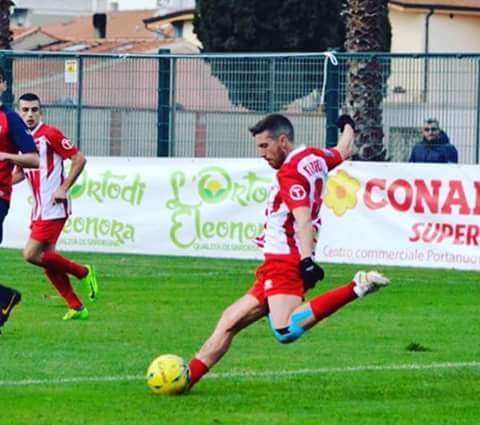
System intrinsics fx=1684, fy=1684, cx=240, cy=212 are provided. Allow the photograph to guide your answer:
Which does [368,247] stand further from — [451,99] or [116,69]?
[116,69]

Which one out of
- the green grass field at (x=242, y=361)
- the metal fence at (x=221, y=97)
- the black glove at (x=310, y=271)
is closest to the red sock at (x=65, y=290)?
the green grass field at (x=242, y=361)

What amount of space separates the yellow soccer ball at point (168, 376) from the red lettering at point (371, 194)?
1003 centimetres

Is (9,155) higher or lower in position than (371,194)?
higher

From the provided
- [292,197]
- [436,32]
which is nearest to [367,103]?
[292,197]

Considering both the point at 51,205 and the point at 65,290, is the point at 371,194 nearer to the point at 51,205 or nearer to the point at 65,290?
the point at 51,205

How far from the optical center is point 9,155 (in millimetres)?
12812

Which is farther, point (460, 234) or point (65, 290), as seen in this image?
point (460, 234)

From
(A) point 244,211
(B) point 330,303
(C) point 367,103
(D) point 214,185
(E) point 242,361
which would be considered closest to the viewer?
(B) point 330,303

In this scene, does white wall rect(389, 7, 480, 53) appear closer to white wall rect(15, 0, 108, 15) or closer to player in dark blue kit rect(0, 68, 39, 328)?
white wall rect(15, 0, 108, 15)

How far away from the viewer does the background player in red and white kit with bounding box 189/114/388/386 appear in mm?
10102

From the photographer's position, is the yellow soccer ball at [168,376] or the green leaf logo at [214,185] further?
the green leaf logo at [214,185]

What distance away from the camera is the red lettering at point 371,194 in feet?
65.8

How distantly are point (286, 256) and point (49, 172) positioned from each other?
17.0 feet

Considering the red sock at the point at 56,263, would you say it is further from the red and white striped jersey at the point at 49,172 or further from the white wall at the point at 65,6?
the white wall at the point at 65,6
